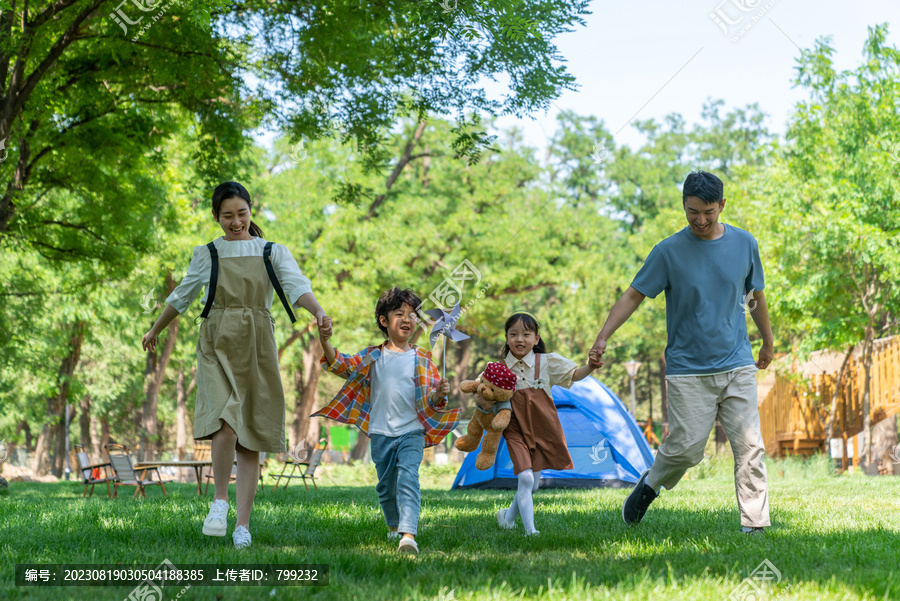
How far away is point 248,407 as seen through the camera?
15.1 feet

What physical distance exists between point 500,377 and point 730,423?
141 cm

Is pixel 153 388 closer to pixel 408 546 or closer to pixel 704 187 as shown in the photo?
pixel 408 546

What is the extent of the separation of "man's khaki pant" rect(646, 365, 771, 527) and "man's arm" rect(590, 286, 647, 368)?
0.46 metres

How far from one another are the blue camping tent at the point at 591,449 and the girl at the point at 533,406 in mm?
6862

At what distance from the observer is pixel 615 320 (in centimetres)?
492

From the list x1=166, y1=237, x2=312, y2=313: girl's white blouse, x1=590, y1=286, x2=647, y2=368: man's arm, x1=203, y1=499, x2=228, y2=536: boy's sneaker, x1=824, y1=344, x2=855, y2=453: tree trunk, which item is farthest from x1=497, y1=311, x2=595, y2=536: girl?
x1=824, y1=344, x2=855, y2=453: tree trunk

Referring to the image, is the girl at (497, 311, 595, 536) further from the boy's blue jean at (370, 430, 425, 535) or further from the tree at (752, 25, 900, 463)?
the tree at (752, 25, 900, 463)

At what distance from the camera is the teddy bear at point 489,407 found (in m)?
5.26

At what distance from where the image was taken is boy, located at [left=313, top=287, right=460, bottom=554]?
4754 millimetres

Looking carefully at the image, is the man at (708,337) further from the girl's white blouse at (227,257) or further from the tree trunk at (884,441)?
the tree trunk at (884,441)

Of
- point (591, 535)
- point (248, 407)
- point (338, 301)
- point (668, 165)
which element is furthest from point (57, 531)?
point (668, 165)


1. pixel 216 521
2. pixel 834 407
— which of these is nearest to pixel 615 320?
pixel 216 521

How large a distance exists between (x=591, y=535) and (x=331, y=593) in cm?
214

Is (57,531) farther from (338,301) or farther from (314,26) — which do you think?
(338,301)
